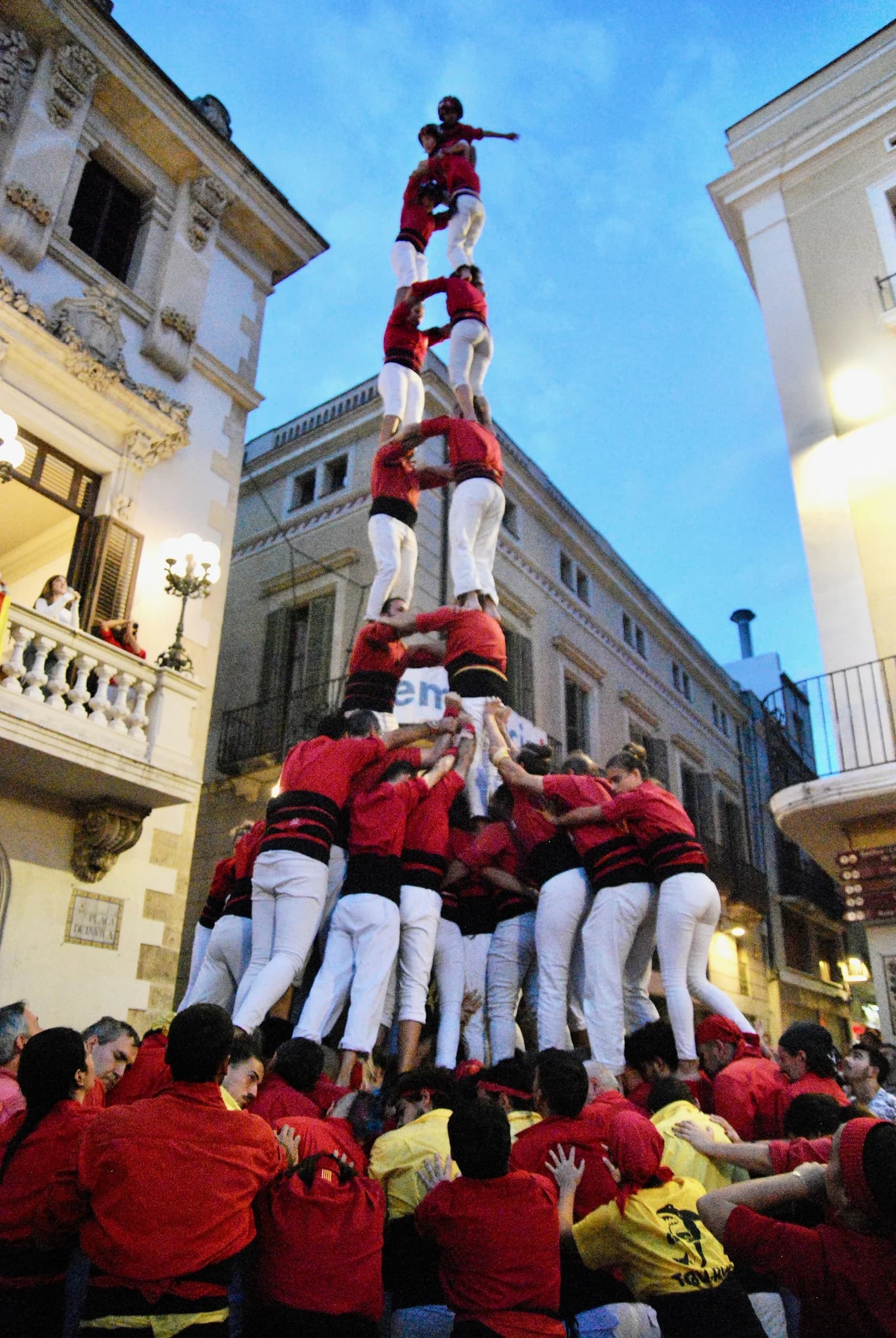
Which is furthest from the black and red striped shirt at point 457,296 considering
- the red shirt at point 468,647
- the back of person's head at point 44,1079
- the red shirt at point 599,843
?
the back of person's head at point 44,1079

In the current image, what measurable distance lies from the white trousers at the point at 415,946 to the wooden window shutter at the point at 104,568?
233 inches

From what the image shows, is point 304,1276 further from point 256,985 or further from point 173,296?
point 173,296

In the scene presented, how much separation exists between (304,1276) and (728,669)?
1257 inches

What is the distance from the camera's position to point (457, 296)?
28.2ft

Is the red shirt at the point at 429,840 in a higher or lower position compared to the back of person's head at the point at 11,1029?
higher

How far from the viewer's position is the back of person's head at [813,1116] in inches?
121

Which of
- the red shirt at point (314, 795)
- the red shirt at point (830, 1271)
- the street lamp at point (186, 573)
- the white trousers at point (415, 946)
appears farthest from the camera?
the street lamp at point (186, 573)

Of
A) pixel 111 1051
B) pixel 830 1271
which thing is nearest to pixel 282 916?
pixel 111 1051

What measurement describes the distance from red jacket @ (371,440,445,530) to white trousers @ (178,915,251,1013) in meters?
3.45

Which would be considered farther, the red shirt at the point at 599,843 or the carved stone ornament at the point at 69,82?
the carved stone ornament at the point at 69,82

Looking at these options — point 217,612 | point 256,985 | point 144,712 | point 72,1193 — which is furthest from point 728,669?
point 72,1193

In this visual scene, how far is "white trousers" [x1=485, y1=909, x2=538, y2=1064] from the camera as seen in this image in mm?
5547

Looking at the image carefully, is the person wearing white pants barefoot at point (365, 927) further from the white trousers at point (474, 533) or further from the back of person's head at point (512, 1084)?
the white trousers at point (474, 533)

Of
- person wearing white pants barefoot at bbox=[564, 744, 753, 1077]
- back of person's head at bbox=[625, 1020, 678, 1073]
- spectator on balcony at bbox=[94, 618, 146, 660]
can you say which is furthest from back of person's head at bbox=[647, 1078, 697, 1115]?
spectator on balcony at bbox=[94, 618, 146, 660]
